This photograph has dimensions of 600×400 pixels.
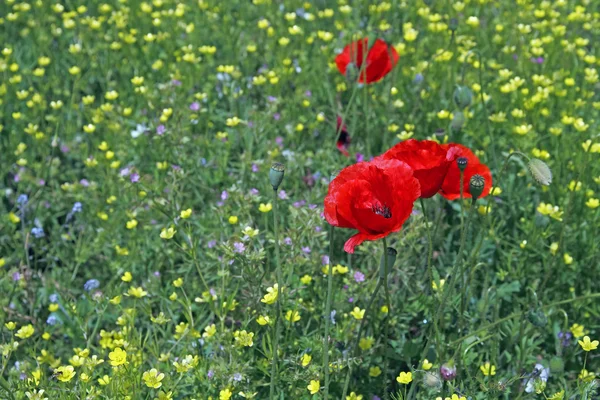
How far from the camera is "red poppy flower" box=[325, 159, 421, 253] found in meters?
1.76

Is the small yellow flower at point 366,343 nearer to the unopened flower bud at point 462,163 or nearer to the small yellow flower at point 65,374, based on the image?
the unopened flower bud at point 462,163

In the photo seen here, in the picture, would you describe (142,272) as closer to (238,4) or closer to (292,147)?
(292,147)

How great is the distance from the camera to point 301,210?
2613 millimetres

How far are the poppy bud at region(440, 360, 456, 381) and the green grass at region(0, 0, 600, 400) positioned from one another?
0.04 m

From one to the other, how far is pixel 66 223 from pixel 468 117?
5.98ft

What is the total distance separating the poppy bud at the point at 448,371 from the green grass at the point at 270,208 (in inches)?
1.7

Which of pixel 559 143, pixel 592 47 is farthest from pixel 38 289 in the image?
pixel 592 47

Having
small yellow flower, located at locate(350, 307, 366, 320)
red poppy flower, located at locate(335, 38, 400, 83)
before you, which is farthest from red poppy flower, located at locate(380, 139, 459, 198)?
red poppy flower, located at locate(335, 38, 400, 83)

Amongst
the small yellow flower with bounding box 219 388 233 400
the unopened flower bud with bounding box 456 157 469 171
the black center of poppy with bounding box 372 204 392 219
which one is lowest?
the small yellow flower with bounding box 219 388 233 400

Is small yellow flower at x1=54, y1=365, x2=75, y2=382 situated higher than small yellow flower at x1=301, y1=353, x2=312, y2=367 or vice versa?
small yellow flower at x1=54, y1=365, x2=75, y2=382

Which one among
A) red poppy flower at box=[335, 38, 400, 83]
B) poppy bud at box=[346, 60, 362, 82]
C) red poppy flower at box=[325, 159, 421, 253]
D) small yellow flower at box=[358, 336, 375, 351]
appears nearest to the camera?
red poppy flower at box=[325, 159, 421, 253]

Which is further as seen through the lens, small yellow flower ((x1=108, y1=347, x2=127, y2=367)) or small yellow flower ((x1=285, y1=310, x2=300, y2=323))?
small yellow flower ((x1=285, y1=310, x2=300, y2=323))

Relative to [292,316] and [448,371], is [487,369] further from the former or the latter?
[292,316]

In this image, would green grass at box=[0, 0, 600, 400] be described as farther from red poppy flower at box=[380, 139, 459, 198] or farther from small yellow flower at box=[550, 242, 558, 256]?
red poppy flower at box=[380, 139, 459, 198]
